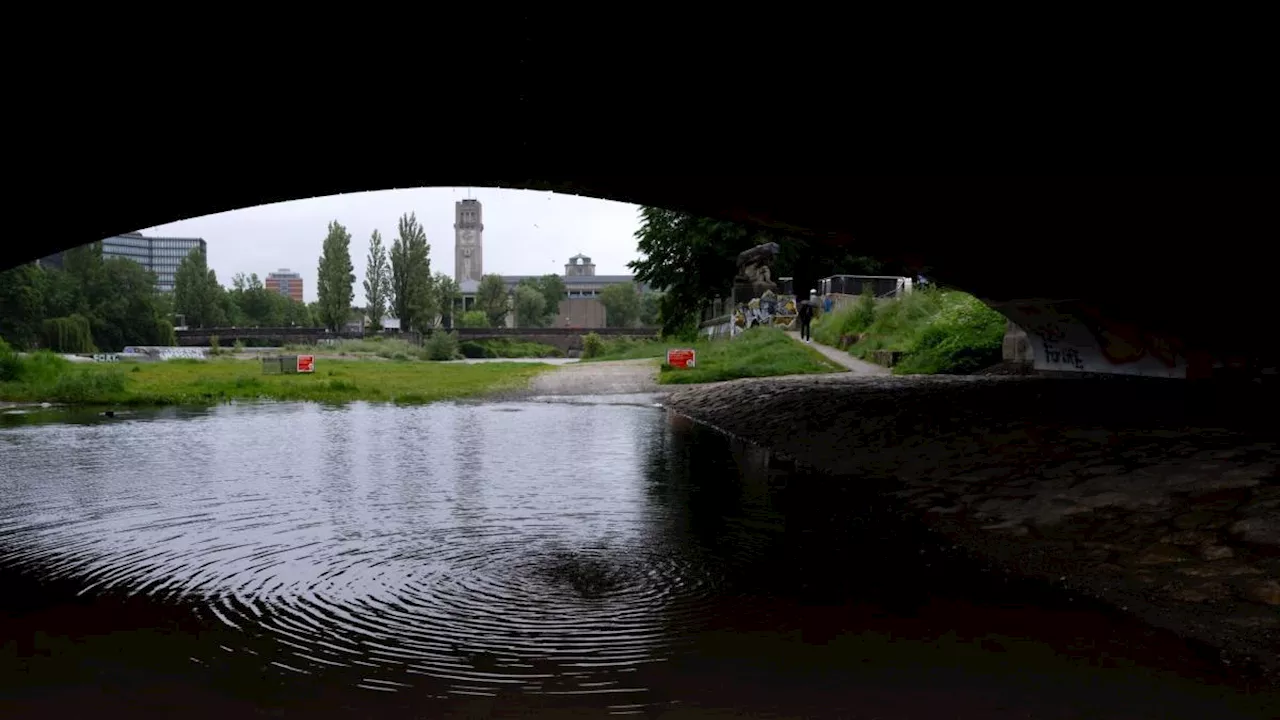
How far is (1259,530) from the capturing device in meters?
8.70

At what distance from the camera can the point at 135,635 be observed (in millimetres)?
7477

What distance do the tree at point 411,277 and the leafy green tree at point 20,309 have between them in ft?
117

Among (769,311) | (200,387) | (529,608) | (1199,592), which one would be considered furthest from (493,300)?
(1199,592)

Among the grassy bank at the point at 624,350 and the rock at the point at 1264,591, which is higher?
the grassy bank at the point at 624,350

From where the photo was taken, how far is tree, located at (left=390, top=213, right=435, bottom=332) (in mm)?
110125

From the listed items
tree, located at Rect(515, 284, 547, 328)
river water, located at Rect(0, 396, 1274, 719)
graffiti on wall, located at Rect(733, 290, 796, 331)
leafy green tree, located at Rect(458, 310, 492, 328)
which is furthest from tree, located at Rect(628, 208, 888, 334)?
tree, located at Rect(515, 284, 547, 328)

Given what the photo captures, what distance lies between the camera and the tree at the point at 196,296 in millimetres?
133125

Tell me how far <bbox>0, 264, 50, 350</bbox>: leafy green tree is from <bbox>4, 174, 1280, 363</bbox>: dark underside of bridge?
72.8 m

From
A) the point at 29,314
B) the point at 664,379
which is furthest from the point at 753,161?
the point at 29,314

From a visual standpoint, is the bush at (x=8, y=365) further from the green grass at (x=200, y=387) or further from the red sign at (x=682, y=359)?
the red sign at (x=682, y=359)

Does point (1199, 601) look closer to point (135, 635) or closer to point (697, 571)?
point (697, 571)

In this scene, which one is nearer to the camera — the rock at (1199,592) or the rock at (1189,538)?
the rock at (1199,592)

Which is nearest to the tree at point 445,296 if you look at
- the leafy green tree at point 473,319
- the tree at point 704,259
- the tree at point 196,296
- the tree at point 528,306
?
the leafy green tree at point 473,319

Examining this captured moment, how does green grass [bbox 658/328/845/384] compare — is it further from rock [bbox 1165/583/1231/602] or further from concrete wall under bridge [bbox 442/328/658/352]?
concrete wall under bridge [bbox 442/328/658/352]
